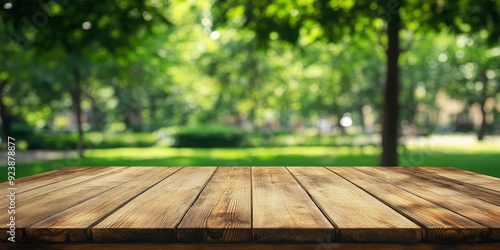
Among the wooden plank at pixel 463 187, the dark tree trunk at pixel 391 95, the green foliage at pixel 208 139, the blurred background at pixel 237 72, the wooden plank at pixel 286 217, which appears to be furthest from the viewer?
the green foliage at pixel 208 139

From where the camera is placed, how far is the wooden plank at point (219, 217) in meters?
1.65

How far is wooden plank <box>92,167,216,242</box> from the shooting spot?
5.37ft

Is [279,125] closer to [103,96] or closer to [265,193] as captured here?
[103,96]

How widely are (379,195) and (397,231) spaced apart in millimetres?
700

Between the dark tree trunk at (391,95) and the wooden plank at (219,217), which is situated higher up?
the dark tree trunk at (391,95)

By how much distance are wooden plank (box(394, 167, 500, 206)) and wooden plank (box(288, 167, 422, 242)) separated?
550mm

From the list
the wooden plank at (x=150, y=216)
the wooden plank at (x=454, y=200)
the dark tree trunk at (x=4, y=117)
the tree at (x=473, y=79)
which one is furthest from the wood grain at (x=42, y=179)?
the tree at (x=473, y=79)

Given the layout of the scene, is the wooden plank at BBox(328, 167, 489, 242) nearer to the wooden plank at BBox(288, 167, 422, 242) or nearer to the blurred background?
the wooden plank at BBox(288, 167, 422, 242)

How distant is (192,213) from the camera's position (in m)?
1.88

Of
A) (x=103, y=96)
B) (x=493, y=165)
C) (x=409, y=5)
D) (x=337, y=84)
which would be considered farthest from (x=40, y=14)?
(x=103, y=96)

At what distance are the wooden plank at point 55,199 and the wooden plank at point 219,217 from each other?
1.85 feet

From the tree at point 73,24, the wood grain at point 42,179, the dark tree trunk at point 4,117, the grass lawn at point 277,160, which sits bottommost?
the grass lawn at point 277,160

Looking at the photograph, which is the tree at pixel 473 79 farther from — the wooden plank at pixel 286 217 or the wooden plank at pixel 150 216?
the wooden plank at pixel 150 216

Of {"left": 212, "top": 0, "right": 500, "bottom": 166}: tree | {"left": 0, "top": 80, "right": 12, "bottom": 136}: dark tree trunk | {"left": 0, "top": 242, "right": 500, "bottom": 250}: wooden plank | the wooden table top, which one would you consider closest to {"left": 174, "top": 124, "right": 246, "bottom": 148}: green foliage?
{"left": 0, "top": 80, "right": 12, "bottom": 136}: dark tree trunk
